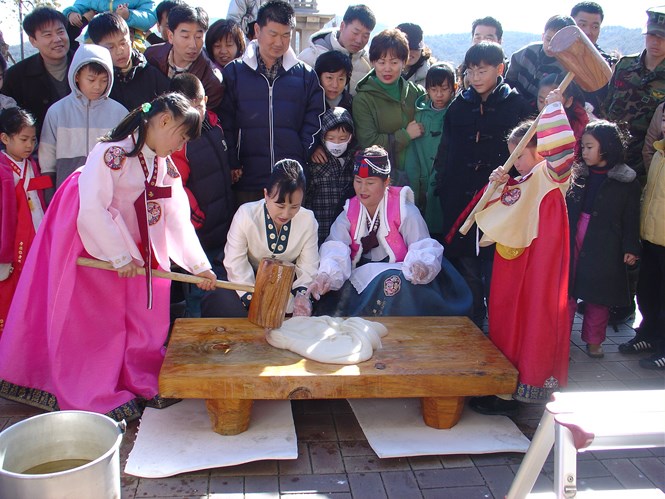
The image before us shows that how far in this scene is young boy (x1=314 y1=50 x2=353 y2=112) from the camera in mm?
4988

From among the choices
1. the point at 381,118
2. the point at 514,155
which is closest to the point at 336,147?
the point at 381,118

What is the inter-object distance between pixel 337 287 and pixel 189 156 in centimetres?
142

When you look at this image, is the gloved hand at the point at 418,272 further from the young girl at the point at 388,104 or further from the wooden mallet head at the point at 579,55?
the wooden mallet head at the point at 579,55

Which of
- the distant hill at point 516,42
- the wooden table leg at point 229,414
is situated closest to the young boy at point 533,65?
the distant hill at point 516,42

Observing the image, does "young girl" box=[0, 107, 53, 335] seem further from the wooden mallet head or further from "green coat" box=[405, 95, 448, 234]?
the wooden mallet head

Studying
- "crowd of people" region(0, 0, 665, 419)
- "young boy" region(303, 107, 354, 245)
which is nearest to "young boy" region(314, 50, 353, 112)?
"crowd of people" region(0, 0, 665, 419)

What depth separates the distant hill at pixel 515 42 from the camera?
Answer: 9.80 metres

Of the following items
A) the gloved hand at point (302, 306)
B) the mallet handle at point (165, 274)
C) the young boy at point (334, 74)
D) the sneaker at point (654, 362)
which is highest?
the young boy at point (334, 74)

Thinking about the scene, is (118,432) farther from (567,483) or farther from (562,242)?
(562,242)

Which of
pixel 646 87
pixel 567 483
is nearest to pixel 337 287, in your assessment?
pixel 567 483

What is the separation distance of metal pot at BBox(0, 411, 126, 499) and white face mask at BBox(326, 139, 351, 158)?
2.79 metres

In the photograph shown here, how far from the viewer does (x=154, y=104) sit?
348 cm

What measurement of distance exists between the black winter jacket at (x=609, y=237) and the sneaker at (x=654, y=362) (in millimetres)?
449

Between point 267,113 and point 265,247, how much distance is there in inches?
42.4
